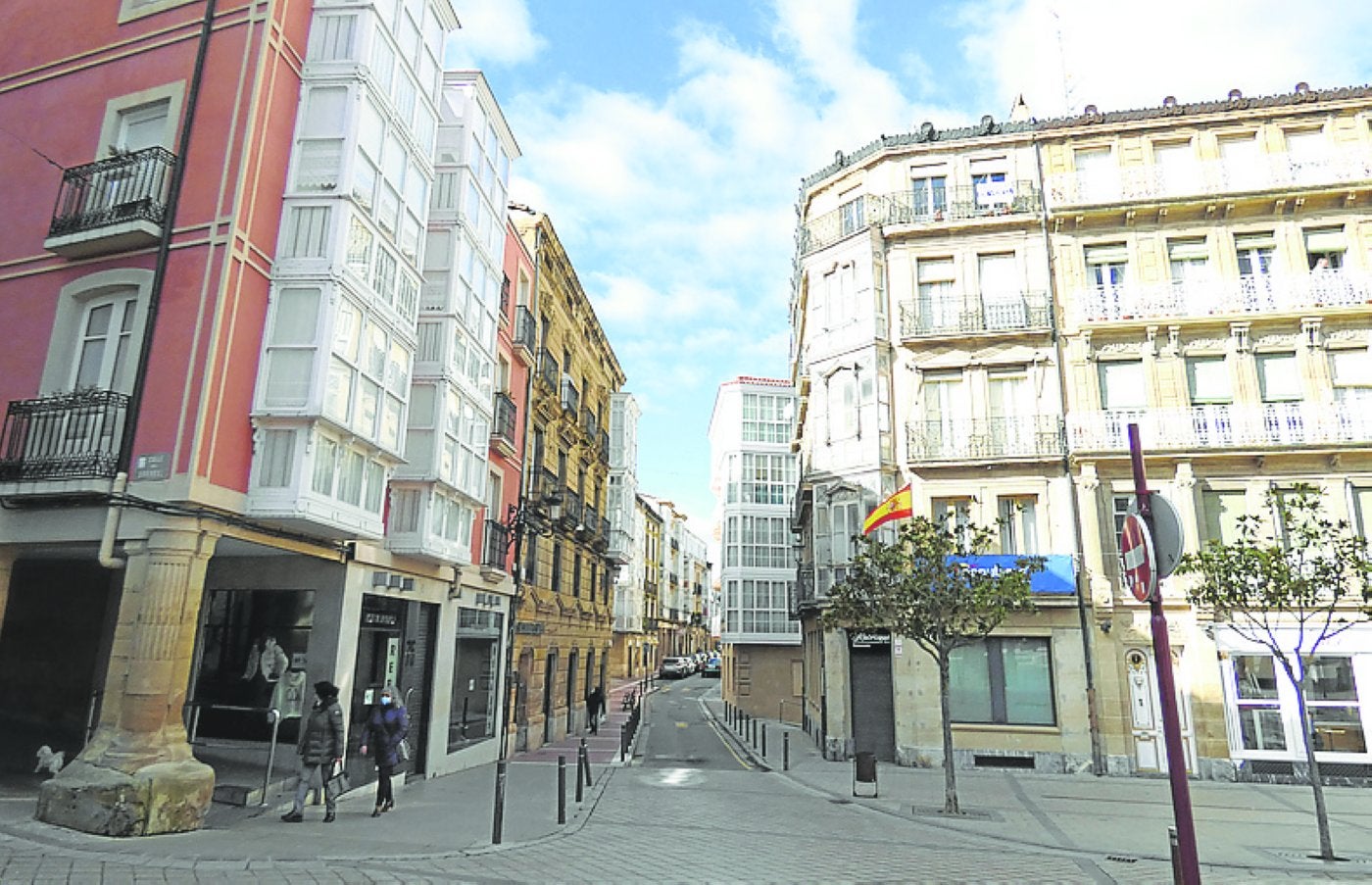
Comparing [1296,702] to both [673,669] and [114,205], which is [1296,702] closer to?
[114,205]

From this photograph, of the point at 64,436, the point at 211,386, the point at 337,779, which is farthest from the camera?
the point at 337,779

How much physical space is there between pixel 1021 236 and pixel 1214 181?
16.8ft

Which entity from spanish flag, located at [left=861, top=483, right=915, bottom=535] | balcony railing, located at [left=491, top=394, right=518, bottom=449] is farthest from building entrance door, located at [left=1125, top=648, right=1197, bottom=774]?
balcony railing, located at [left=491, top=394, right=518, bottom=449]

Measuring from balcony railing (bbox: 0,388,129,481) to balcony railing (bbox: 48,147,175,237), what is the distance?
263cm

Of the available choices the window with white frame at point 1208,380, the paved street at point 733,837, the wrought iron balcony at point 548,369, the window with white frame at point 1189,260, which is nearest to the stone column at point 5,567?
the paved street at point 733,837

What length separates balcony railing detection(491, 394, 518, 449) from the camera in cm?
1995

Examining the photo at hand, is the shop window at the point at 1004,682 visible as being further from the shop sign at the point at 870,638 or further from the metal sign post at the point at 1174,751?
the metal sign post at the point at 1174,751

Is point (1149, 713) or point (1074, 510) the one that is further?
point (1074, 510)

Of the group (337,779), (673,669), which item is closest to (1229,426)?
(337,779)

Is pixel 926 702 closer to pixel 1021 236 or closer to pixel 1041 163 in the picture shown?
pixel 1021 236

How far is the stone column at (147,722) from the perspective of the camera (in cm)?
938

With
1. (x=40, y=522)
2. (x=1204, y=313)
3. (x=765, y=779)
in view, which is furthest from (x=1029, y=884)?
(x=1204, y=313)

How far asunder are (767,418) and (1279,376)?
98.1 ft

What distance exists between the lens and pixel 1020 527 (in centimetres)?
2111
